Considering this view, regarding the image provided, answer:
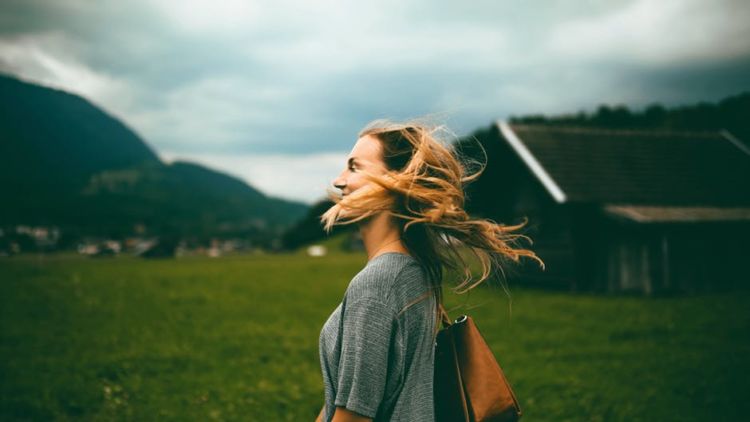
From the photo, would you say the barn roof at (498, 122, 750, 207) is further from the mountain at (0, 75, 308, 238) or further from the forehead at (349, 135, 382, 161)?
the mountain at (0, 75, 308, 238)

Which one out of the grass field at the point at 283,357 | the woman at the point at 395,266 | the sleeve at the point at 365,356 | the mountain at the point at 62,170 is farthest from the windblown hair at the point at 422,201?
the mountain at the point at 62,170

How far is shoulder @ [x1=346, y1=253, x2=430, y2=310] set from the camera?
145cm

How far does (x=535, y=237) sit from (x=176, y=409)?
16762mm

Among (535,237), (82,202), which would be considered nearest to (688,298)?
(535,237)

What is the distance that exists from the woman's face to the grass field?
1.00 m

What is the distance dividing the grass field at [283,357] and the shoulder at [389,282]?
89 centimetres

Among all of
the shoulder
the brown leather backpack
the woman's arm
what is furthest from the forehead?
the woman's arm

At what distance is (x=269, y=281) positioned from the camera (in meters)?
21.3

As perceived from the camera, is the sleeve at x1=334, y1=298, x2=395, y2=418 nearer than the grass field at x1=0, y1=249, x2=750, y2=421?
Yes

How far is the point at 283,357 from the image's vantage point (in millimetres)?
8117

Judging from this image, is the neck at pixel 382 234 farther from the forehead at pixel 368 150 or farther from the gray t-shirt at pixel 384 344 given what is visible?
the forehead at pixel 368 150

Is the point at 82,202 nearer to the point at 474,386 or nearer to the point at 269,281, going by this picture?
the point at 269,281

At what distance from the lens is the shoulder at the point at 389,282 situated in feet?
4.77

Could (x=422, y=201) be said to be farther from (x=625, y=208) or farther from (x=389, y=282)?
(x=625, y=208)
